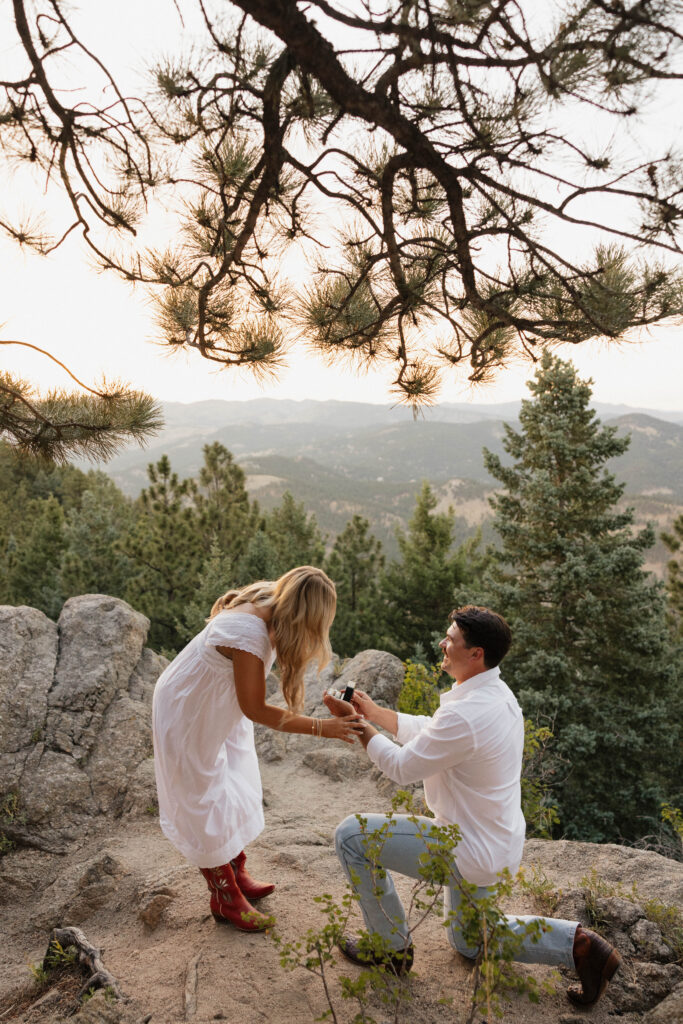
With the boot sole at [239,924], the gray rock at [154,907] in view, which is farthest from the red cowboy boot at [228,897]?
the gray rock at [154,907]

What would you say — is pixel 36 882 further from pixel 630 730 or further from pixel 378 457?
pixel 378 457

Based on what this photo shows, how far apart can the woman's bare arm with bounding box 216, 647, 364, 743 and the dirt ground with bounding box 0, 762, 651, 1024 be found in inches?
30.7

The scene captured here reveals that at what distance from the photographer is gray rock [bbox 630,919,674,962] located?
244cm

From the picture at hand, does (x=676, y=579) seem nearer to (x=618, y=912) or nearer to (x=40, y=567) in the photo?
(x=40, y=567)

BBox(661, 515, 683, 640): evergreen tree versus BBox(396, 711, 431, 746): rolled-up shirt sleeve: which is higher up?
BBox(396, 711, 431, 746): rolled-up shirt sleeve

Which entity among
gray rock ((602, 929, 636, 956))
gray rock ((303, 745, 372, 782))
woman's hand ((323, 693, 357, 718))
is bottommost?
gray rock ((303, 745, 372, 782))

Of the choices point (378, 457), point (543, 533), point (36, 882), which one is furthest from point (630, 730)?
point (378, 457)

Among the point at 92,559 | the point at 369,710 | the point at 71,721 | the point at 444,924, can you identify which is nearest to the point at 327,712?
the point at 71,721

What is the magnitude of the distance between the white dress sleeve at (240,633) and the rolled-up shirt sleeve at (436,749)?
1.99 feet

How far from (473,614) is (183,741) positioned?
1.18 m

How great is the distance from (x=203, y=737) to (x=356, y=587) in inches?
472

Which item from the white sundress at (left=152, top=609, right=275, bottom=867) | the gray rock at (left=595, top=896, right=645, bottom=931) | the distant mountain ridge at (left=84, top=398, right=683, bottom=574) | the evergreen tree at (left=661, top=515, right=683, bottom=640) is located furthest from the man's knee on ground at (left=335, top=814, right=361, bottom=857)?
the distant mountain ridge at (left=84, top=398, right=683, bottom=574)

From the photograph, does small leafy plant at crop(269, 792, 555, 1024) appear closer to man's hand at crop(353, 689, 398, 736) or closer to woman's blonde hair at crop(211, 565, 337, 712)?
man's hand at crop(353, 689, 398, 736)

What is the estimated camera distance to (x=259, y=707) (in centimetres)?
232
